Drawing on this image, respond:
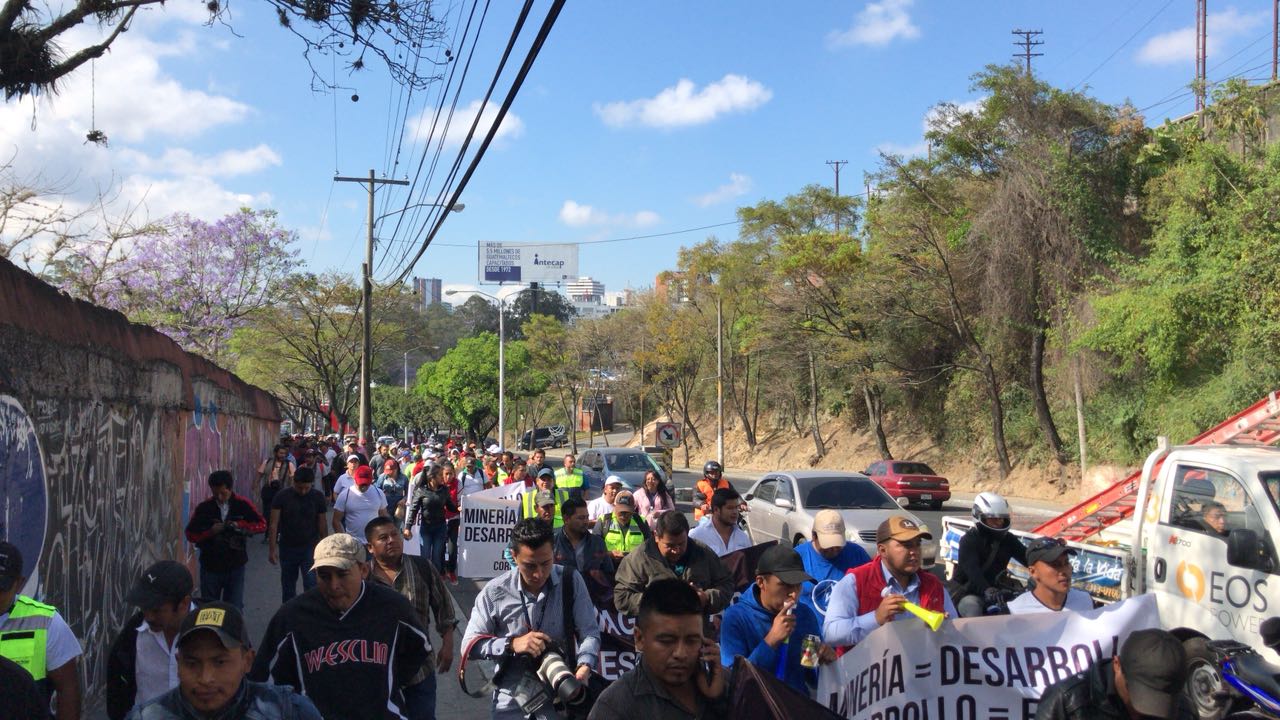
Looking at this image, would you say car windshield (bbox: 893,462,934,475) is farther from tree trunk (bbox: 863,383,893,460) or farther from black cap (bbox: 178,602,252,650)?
black cap (bbox: 178,602,252,650)

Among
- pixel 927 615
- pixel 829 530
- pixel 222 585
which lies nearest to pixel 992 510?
pixel 829 530

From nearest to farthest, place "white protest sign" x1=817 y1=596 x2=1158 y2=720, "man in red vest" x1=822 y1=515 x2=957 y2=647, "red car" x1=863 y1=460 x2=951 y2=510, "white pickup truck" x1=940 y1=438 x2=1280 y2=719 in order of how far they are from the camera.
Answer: "white protest sign" x1=817 y1=596 x2=1158 y2=720 < "man in red vest" x1=822 y1=515 x2=957 y2=647 < "white pickup truck" x1=940 y1=438 x2=1280 y2=719 < "red car" x1=863 y1=460 x2=951 y2=510

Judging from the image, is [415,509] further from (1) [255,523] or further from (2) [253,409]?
(2) [253,409]

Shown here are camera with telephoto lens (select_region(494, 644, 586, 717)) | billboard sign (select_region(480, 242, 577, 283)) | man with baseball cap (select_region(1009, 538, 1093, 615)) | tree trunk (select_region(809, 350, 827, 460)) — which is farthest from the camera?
billboard sign (select_region(480, 242, 577, 283))

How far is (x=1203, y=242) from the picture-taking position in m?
25.0

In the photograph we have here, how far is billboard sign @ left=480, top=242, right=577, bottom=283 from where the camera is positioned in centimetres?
9906

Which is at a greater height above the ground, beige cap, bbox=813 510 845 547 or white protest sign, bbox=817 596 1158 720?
beige cap, bbox=813 510 845 547

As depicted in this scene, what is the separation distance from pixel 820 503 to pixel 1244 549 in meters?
7.77

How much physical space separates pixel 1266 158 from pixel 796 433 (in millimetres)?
34540

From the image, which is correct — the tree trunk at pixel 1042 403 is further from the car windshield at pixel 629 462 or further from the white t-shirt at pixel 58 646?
the white t-shirt at pixel 58 646

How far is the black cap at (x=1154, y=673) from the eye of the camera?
347cm

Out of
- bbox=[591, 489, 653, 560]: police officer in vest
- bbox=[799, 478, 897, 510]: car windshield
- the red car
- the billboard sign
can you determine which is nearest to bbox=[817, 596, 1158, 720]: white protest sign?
bbox=[591, 489, 653, 560]: police officer in vest

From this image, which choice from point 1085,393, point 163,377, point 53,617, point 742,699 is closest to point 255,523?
point 163,377

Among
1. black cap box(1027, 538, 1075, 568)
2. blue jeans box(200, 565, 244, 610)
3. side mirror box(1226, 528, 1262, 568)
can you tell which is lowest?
blue jeans box(200, 565, 244, 610)
